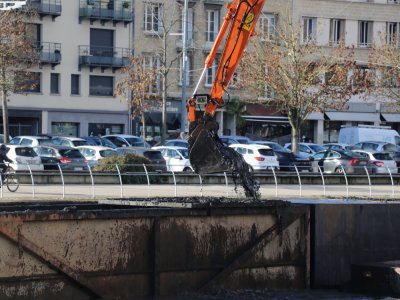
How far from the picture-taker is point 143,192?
112ft

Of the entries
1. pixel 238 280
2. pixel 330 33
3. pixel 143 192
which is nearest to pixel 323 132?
pixel 330 33

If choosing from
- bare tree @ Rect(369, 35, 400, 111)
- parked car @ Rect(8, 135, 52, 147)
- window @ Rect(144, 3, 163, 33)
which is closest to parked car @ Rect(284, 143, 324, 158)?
bare tree @ Rect(369, 35, 400, 111)

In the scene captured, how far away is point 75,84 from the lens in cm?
7244

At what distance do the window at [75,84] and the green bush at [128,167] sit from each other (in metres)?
31.4

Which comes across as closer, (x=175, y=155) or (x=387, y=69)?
(x=175, y=155)

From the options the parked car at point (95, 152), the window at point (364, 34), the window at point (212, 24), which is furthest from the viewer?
the window at point (364, 34)

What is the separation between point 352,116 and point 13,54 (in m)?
32.2

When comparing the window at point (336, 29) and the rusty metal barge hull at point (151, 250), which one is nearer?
the rusty metal barge hull at point (151, 250)

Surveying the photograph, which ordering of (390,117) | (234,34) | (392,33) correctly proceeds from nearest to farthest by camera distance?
1. (234,34)
2. (392,33)
3. (390,117)

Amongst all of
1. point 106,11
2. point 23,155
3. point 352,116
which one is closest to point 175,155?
point 23,155

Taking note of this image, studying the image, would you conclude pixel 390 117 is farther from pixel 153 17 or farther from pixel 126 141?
pixel 126 141

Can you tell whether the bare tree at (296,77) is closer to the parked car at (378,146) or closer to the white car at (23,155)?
the parked car at (378,146)

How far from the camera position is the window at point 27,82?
63062 millimetres

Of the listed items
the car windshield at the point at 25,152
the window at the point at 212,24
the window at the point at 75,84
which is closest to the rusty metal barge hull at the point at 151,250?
the car windshield at the point at 25,152
